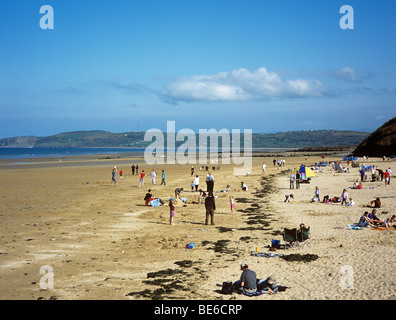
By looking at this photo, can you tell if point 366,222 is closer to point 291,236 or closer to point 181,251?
point 291,236

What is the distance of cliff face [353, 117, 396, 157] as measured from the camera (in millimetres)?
68944

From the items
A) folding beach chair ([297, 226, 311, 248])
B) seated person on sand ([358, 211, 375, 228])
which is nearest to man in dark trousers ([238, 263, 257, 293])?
folding beach chair ([297, 226, 311, 248])

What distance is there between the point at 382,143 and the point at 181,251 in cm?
6836

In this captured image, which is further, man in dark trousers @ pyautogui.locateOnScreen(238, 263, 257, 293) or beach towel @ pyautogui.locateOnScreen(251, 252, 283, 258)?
beach towel @ pyautogui.locateOnScreen(251, 252, 283, 258)

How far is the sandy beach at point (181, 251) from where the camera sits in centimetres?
959

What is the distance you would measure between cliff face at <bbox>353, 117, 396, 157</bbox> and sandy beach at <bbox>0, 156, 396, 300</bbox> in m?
50.7

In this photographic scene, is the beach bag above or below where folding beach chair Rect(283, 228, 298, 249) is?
below

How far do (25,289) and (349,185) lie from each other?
27.9 m

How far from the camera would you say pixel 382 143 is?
70.6m

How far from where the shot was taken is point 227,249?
13.6 meters

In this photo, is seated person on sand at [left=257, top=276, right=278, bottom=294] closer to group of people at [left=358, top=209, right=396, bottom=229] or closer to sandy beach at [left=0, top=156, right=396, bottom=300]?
sandy beach at [left=0, top=156, right=396, bottom=300]

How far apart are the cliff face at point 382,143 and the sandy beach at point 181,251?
166 feet

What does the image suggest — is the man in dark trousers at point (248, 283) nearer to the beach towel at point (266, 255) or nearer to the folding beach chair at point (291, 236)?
the beach towel at point (266, 255)
